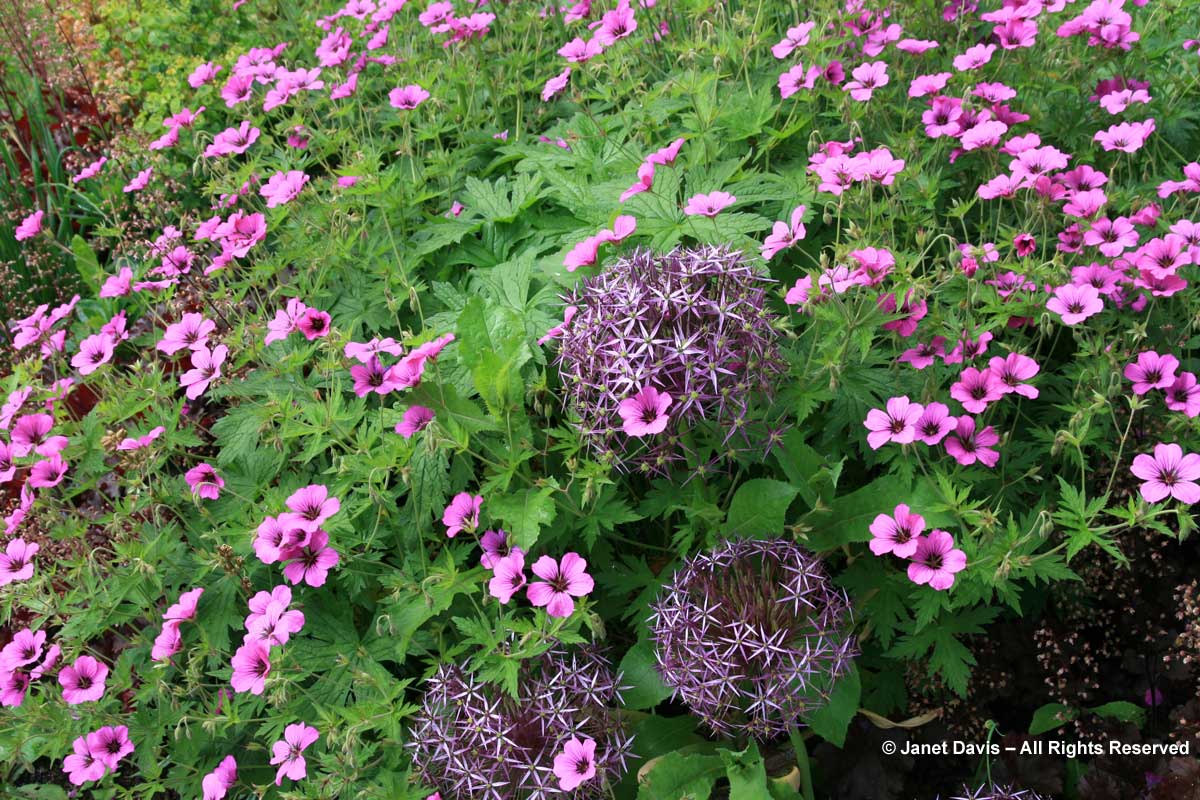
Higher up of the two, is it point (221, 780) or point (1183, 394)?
point (1183, 394)

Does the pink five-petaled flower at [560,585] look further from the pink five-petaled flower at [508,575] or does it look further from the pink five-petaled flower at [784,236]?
the pink five-petaled flower at [784,236]

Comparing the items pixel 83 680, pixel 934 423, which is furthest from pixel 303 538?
pixel 934 423

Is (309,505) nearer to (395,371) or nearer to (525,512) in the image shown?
(395,371)

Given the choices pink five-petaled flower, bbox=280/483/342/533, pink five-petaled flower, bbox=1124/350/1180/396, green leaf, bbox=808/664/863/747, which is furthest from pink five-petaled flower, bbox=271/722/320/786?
pink five-petaled flower, bbox=1124/350/1180/396

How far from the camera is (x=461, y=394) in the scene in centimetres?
238

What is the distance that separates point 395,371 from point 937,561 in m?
1.17

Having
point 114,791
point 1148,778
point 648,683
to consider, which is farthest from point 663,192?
point 114,791

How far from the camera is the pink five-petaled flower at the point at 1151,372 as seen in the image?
6.72 feet

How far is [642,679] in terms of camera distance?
2215 millimetres

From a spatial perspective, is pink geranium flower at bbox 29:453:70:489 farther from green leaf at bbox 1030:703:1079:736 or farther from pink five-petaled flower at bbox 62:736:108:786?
green leaf at bbox 1030:703:1079:736

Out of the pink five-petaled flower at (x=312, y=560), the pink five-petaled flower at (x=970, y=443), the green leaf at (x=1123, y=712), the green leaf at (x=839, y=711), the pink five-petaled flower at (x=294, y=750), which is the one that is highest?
the pink five-petaled flower at (x=312, y=560)

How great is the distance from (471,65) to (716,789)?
2.47 m

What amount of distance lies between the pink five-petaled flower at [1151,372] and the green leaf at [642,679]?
1.20m

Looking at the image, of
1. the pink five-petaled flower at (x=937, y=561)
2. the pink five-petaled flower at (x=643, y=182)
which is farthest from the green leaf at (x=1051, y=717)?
the pink five-petaled flower at (x=643, y=182)
